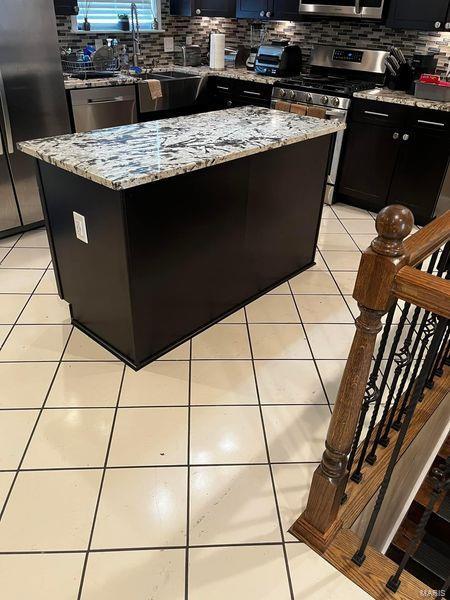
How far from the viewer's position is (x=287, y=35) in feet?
15.6

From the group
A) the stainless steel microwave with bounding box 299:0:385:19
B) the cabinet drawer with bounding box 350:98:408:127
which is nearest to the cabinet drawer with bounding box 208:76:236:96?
the stainless steel microwave with bounding box 299:0:385:19

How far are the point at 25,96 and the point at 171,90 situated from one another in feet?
5.31

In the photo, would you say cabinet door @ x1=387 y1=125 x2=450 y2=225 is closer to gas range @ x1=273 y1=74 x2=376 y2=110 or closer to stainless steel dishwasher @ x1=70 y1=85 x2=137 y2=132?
gas range @ x1=273 y1=74 x2=376 y2=110

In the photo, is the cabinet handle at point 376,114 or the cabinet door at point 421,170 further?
the cabinet handle at point 376,114

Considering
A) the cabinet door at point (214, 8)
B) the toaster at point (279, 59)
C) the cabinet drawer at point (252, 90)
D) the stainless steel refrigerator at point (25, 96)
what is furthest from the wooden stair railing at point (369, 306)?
the cabinet door at point (214, 8)

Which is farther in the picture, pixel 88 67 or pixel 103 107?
pixel 88 67

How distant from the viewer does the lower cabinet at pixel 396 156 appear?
11.5ft

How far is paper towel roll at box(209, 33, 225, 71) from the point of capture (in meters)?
4.62

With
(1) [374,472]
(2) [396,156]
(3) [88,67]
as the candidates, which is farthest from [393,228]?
(3) [88,67]

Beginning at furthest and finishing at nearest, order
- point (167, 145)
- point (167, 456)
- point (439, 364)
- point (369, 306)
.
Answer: point (167, 145) < point (439, 364) < point (167, 456) < point (369, 306)

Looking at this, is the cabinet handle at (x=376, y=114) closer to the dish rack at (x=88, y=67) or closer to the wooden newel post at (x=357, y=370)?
the dish rack at (x=88, y=67)

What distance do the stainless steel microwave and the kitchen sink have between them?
1169 millimetres

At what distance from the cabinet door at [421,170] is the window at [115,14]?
9.68ft

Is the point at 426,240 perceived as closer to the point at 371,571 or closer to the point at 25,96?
the point at 371,571
